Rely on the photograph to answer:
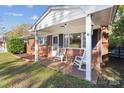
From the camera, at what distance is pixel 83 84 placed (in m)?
8.09

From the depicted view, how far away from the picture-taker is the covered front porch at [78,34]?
8773 millimetres

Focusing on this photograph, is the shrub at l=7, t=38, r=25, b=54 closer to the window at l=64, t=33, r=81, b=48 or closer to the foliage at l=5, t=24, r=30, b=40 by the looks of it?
the window at l=64, t=33, r=81, b=48

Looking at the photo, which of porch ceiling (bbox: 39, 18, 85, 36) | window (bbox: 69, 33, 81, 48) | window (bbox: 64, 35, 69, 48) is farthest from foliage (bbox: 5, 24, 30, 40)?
window (bbox: 69, 33, 81, 48)

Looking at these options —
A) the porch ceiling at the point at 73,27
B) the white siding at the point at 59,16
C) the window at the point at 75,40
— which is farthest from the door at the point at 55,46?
the white siding at the point at 59,16

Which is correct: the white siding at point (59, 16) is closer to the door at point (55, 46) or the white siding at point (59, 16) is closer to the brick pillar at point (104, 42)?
the brick pillar at point (104, 42)

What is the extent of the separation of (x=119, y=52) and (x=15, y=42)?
43.0 ft

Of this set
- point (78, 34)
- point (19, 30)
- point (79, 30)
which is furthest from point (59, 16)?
point (19, 30)

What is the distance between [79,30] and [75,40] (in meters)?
1.11

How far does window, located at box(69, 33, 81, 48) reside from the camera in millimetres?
15636

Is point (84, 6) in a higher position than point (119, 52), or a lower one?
higher

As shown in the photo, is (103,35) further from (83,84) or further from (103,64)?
(83,84)
